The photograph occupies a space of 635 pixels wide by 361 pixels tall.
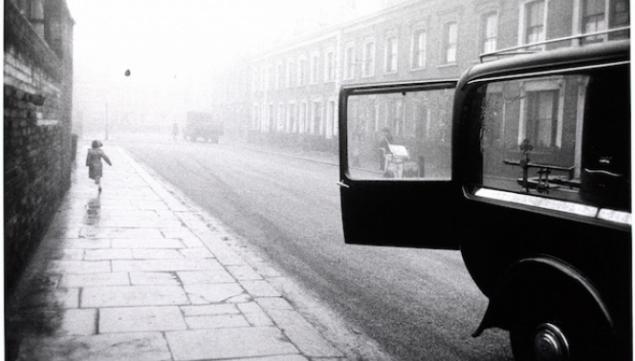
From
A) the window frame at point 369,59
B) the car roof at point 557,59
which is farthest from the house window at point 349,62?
the car roof at point 557,59

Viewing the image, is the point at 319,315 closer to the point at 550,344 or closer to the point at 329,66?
the point at 550,344

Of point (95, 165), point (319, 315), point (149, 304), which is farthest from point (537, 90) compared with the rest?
point (95, 165)

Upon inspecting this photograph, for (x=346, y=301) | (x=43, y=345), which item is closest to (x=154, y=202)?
(x=346, y=301)

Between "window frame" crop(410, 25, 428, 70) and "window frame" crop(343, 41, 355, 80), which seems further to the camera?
"window frame" crop(343, 41, 355, 80)

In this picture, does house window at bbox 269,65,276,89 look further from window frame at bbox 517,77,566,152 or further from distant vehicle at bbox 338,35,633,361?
window frame at bbox 517,77,566,152

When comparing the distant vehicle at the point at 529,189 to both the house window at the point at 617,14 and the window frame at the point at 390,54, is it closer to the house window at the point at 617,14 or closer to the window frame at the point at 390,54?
the house window at the point at 617,14

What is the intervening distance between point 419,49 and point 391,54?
2.73 m

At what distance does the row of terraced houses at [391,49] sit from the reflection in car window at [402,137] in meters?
0.07

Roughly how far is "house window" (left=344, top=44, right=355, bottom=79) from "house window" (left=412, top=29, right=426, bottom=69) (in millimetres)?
6540

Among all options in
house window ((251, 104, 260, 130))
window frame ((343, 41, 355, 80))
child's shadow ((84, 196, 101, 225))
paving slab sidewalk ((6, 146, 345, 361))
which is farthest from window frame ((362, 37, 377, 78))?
paving slab sidewalk ((6, 146, 345, 361))

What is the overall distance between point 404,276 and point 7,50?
4.37 m

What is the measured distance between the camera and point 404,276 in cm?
678

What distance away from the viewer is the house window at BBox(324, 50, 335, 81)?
36.3m

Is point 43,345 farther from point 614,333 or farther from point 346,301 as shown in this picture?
point 614,333
